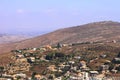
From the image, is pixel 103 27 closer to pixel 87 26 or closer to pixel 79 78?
pixel 87 26

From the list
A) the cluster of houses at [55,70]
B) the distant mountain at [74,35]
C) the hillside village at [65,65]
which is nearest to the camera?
the cluster of houses at [55,70]

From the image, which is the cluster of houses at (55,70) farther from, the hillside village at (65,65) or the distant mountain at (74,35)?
the distant mountain at (74,35)

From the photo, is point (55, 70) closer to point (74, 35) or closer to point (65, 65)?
point (65, 65)

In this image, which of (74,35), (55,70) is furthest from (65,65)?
(74,35)

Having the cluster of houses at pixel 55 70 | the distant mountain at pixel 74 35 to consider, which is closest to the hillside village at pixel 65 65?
the cluster of houses at pixel 55 70

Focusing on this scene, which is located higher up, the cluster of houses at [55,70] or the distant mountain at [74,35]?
the distant mountain at [74,35]

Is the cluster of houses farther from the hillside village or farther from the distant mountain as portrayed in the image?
the distant mountain

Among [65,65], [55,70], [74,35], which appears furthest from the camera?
[74,35]

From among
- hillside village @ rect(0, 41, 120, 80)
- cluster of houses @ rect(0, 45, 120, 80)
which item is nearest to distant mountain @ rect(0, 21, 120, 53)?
hillside village @ rect(0, 41, 120, 80)
